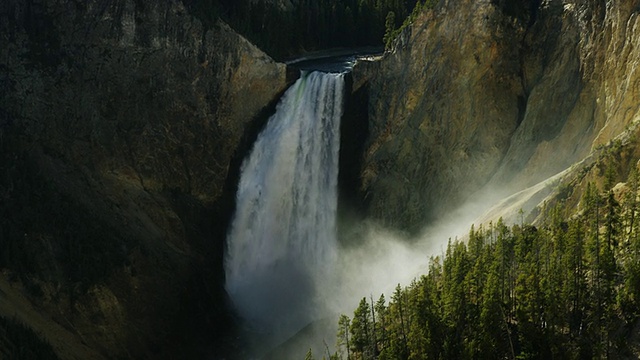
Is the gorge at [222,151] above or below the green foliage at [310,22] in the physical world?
below

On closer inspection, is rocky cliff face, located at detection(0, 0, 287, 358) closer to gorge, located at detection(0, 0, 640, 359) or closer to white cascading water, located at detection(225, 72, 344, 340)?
gorge, located at detection(0, 0, 640, 359)

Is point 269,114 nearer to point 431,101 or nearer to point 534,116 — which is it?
point 431,101

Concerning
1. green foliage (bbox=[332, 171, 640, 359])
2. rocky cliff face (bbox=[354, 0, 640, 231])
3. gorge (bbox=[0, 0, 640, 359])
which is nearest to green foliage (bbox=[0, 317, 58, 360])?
gorge (bbox=[0, 0, 640, 359])

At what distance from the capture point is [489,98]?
4103 cm

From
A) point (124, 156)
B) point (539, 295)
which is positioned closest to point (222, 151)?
point (124, 156)

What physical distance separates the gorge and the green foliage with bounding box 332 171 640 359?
411 cm

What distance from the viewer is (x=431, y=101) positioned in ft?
141

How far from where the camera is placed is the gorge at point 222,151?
37.2 m

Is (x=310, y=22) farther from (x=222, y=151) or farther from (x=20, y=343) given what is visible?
(x=20, y=343)

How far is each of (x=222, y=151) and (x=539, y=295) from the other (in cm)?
2789

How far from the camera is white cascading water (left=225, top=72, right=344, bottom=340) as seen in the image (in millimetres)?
46906

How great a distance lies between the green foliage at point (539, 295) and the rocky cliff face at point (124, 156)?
17506 millimetres

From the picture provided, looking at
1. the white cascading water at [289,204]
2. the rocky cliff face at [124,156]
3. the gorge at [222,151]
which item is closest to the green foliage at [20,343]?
the gorge at [222,151]

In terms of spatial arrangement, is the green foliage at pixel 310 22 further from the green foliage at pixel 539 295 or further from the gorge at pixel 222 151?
A: the green foliage at pixel 539 295
